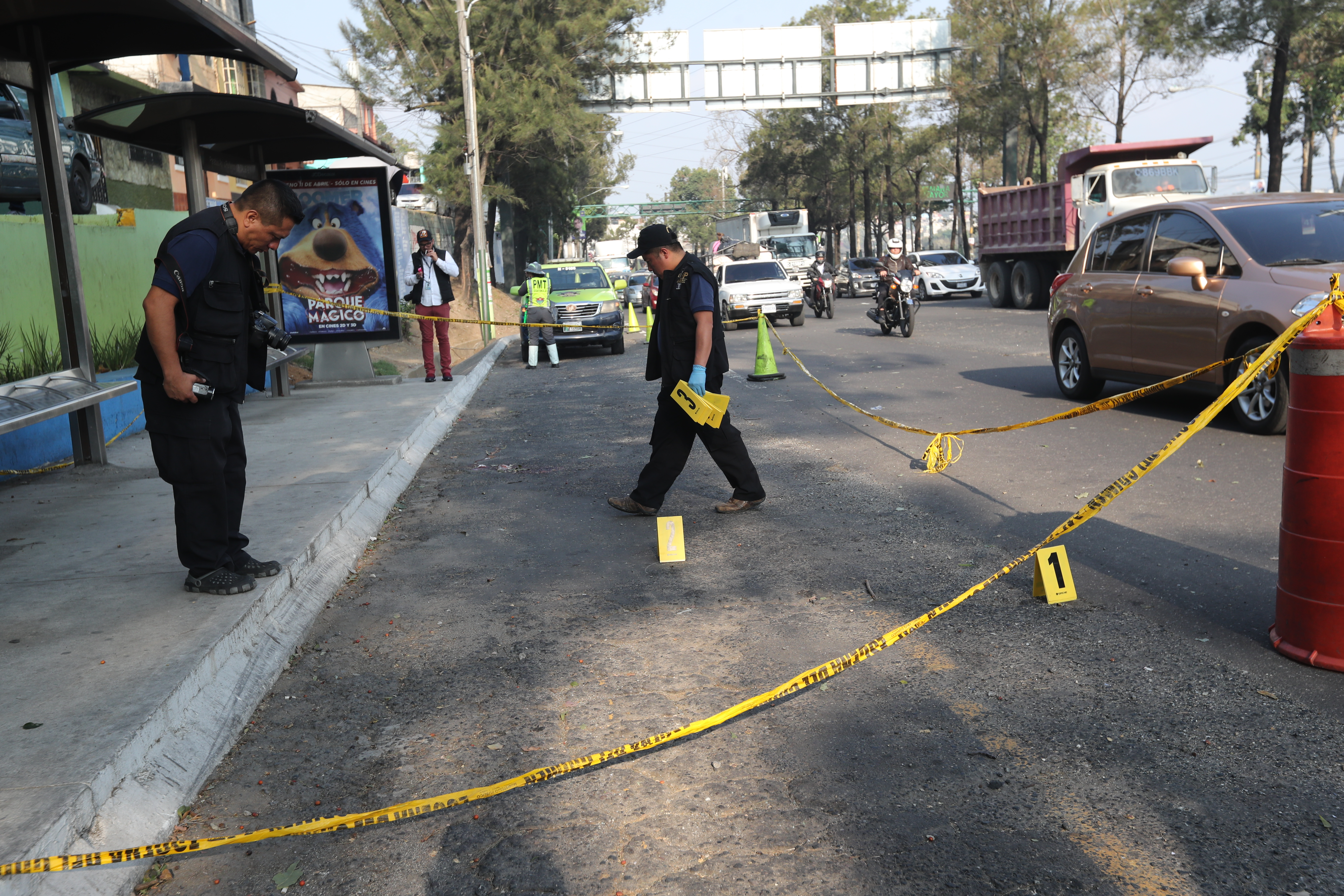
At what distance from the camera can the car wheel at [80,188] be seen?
51.8ft

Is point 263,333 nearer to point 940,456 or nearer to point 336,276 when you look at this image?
point 940,456

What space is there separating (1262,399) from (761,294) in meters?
17.6

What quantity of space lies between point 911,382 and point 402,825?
37.3 feet

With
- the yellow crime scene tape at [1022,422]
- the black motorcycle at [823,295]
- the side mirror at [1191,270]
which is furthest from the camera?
the black motorcycle at [823,295]

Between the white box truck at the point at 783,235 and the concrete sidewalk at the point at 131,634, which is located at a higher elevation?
the white box truck at the point at 783,235

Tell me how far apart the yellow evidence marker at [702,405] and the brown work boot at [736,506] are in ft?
2.03

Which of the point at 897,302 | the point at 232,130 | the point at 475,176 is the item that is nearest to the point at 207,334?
the point at 232,130

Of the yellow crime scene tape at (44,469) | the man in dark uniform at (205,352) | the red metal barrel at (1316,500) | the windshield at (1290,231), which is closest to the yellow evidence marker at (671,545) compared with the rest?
the man in dark uniform at (205,352)

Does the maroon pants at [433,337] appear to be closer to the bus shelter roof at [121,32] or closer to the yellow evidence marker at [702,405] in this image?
the bus shelter roof at [121,32]

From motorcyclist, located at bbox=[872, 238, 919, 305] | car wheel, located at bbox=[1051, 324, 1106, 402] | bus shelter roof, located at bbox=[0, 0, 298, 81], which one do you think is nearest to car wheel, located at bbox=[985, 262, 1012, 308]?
motorcyclist, located at bbox=[872, 238, 919, 305]

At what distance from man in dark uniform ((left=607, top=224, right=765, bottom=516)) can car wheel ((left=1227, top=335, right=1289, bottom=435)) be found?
4.17 m

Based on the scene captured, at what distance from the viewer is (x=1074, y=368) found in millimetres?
11461

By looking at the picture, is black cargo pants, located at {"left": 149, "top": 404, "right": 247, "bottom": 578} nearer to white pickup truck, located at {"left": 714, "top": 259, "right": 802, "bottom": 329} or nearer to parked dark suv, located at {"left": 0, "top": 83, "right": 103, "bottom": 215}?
parked dark suv, located at {"left": 0, "top": 83, "right": 103, "bottom": 215}

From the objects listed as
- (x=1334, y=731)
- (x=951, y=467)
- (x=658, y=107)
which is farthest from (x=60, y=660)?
(x=658, y=107)
